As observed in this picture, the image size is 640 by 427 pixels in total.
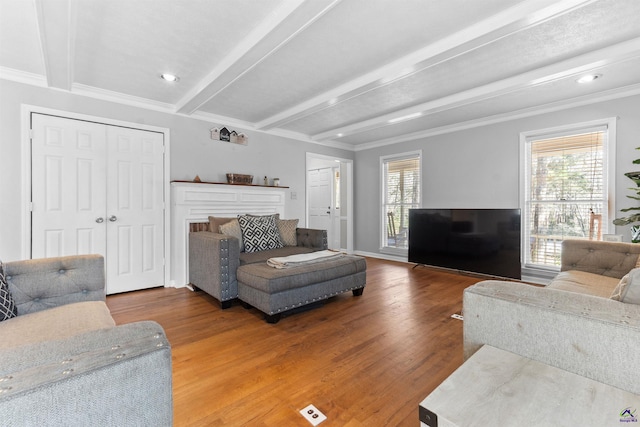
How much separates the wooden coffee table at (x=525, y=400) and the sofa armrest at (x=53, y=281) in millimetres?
2014

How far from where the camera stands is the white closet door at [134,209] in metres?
3.42

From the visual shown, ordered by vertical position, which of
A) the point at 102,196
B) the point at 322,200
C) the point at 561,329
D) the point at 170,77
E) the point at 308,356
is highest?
the point at 170,77

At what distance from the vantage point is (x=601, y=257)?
2596 mm

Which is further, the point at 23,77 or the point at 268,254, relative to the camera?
the point at 268,254

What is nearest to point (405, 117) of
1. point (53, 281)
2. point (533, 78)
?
point (533, 78)

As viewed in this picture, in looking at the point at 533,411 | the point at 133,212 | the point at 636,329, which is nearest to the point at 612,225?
the point at 636,329

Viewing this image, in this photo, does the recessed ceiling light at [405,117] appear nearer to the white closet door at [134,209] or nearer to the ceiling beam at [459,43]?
the ceiling beam at [459,43]

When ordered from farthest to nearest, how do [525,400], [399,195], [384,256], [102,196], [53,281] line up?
[384,256] → [399,195] → [102,196] → [53,281] → [525,400]

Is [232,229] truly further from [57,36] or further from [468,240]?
[468,240]

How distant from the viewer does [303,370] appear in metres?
→ 1.87

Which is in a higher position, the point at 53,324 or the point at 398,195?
the point at 398,195

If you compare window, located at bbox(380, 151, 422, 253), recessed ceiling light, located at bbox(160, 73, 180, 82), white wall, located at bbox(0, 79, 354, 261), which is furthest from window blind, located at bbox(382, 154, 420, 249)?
recessed ceiling light, located at bbox(160, 73, 180, 82)

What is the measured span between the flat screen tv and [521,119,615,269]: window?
1.36ft

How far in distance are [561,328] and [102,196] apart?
161 inches
